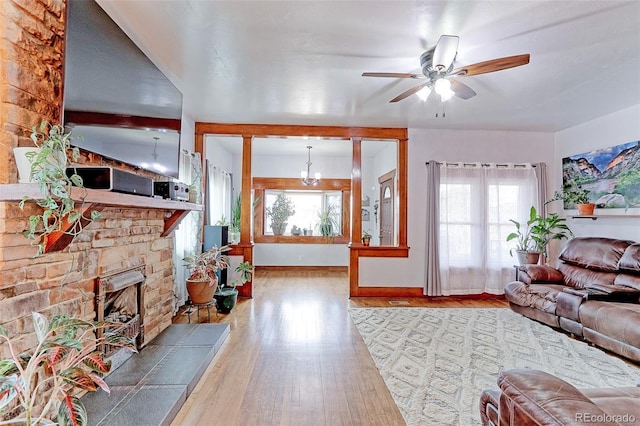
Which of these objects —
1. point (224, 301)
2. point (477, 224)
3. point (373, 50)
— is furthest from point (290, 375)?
point (477, 224)

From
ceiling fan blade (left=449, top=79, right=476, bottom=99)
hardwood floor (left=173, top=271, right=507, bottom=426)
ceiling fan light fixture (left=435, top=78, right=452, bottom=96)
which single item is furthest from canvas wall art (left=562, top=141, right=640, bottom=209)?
hardwood floor (left=173, top=271, right=507, bottom=426)

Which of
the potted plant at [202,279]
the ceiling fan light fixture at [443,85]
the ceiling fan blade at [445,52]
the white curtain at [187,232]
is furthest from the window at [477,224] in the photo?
the white curtain at [187,232]

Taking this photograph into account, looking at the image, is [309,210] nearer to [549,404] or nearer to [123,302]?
[123,302]

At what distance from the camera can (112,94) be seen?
2090 millimetres

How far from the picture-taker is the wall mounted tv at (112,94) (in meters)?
1.76

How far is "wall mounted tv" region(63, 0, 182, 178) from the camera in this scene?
1.76m

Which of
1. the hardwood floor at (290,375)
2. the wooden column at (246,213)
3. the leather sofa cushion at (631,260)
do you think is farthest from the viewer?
the wooden column at (246,213)

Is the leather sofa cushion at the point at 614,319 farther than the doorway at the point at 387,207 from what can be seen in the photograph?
No

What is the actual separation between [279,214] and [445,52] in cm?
589

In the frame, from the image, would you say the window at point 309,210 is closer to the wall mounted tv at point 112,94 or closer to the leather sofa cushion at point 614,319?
the wall mounted tv at point 112,94

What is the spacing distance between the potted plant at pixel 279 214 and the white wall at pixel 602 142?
17.3 feet

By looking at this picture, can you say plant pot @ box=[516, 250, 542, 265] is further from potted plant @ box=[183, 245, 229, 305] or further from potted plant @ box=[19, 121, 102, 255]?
potted plant @ box=[19, 121, 102, 255]

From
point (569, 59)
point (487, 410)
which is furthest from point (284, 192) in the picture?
point (487, 410)

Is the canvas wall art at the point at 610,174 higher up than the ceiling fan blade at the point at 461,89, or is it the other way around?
the ceiling fan blade at the point at 461,89
